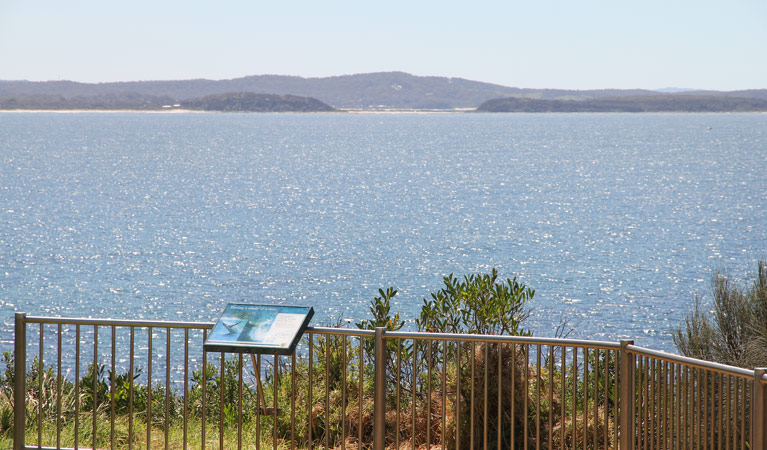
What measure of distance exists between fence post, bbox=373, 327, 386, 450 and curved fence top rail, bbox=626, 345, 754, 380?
4.59 feet

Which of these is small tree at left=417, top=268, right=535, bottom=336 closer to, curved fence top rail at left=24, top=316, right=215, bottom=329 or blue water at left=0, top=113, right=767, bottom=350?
curved fence top rail at left=24, top=316, right=215, bottom=329

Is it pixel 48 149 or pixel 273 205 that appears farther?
pixel 48 149

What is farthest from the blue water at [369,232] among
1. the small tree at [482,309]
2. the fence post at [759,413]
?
the fence post at [759,413]

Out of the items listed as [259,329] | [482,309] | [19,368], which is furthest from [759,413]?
[482,309]

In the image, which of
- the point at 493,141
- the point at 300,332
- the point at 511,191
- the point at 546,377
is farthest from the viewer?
the point at 493,141

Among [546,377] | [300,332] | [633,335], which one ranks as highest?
[300,332]

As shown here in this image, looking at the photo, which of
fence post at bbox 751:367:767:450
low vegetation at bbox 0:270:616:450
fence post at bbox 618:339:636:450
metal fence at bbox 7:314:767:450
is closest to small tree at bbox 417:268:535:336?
low vegetation at bbox 0:270:616:450

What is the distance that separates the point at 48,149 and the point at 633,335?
9621cm

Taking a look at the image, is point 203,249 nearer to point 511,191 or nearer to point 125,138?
point 511,191

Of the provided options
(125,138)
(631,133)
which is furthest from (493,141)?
(125,138)

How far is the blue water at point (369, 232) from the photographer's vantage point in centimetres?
2647

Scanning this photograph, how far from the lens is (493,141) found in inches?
4938

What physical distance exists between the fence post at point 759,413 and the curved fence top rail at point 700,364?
53mm

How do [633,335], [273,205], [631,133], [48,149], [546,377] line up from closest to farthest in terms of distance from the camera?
[546,377], [633,335], [273,205], [48,149], [631,133]
